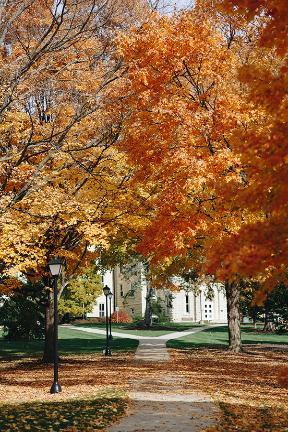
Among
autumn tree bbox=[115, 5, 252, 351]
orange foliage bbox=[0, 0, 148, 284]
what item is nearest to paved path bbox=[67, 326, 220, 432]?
autumn tree bbox=[115, 5, 252, 351]

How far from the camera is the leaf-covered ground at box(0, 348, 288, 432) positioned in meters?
A: 9.88

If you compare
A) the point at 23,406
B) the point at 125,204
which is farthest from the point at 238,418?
the point at 125,204

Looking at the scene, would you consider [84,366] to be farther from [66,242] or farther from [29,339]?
[29,339]

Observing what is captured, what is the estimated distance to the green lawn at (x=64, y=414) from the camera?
911 centimetres

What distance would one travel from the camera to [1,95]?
12055 millimetres

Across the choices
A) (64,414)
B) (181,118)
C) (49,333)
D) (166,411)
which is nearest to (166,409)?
(166,411)

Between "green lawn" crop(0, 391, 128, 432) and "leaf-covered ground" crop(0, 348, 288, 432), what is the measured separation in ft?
0.06

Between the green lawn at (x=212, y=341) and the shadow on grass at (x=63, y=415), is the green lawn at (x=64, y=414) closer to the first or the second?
the shadow on grass at (x=63, y=415)

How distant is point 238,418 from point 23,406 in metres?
4.67

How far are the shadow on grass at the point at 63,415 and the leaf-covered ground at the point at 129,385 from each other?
2 cm

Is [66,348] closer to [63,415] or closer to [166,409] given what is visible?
[63,415]

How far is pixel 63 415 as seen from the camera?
402 inches

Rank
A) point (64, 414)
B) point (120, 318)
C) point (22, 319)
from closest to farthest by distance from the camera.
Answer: point (64, 414) → point (22, 319) → point (120, 318)

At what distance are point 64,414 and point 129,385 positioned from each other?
4.06 meters
